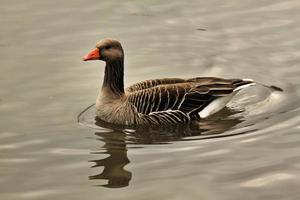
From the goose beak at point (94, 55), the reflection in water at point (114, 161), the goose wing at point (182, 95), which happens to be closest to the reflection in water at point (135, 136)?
the reflection in water at point (114, 161)

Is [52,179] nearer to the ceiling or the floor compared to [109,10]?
nearer to the floor

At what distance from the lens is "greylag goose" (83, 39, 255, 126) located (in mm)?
10758

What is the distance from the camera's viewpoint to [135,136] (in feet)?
33.5

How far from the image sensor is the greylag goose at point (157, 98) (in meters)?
10.8

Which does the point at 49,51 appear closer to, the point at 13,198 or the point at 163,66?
the point at 163,66

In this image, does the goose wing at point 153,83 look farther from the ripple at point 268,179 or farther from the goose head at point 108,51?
the ripple at point 268,179

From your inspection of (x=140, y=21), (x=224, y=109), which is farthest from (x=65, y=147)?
(x=140, y=21)

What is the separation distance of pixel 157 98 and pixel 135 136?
84 centimetres

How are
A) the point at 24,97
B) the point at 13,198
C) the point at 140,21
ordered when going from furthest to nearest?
the point at 140,21
the point at 24,97
the point at 13,198

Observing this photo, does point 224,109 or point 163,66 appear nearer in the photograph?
point 224,109

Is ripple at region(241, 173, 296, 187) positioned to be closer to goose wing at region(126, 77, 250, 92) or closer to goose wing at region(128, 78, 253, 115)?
goose wing at region(128, 78, 253, 115)

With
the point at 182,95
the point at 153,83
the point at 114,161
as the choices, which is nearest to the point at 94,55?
the point at 153,83

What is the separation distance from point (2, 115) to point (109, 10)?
5.75 m

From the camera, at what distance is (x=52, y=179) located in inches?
339
